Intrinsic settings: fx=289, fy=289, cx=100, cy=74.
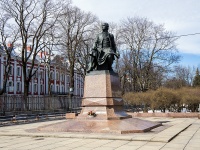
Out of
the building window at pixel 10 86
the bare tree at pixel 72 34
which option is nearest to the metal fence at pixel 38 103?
the bare tree at pixel 72 34

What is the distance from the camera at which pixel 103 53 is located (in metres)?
15.6

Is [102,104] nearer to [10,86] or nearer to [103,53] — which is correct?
[103,53]

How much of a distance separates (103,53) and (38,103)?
48.5 feet

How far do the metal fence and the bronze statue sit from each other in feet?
35.6

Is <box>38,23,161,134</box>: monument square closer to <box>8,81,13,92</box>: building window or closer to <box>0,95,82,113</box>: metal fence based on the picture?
<box>0,95,82,113</box>: metal fence

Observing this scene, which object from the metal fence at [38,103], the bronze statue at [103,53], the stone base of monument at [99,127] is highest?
the bronze statue at [103,53]

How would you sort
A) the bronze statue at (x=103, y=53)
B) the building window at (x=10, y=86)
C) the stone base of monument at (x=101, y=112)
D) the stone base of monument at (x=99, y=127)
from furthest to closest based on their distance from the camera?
the building window at (x=10, y=86) → the bronze statue at (x=103, y=53) → the stone base of monument at (x=101, y=112) → the stone base of monument at (x=99, y=127)

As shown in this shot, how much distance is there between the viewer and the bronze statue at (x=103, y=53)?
15.4m

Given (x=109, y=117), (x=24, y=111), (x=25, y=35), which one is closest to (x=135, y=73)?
(x=25, y=35)

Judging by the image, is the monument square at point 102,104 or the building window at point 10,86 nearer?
the monument square at point 102,104

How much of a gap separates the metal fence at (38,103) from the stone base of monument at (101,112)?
1089 cm

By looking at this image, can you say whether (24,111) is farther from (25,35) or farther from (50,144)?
(50,144)

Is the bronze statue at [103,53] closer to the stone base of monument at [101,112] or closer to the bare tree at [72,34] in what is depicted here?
the stone base of monument at [101,112]

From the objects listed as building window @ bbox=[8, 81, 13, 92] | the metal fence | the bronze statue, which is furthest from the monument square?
building window @ bbox=[8, 81, 13, 92]
